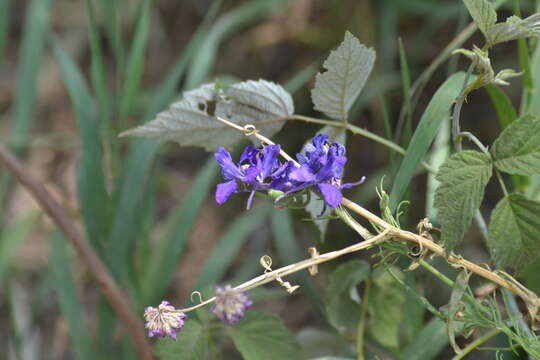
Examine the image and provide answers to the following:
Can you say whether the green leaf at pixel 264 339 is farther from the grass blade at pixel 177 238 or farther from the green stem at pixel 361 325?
the grass blade at pixel 177 238

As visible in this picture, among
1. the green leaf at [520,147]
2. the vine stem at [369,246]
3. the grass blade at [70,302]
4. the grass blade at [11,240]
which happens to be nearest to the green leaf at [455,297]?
the vine stem at [369,246]

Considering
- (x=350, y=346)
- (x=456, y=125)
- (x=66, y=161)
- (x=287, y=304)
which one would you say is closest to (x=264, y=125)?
(x=456, y=125)

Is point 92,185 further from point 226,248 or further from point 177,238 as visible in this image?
point 226,248

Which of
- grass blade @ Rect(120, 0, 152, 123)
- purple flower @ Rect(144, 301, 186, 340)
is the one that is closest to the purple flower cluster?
purple flower @ Rect(144, 301, 186, 340)

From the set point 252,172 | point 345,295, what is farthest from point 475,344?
point 252,172

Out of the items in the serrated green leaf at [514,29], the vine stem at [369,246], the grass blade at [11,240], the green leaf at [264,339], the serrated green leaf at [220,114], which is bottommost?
the grass blade at [11,240]

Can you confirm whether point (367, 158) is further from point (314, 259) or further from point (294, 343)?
point (314, 259)

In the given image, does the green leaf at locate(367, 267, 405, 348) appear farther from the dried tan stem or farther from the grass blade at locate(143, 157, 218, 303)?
the grass blade at locate(143, 157, 218, 303)
